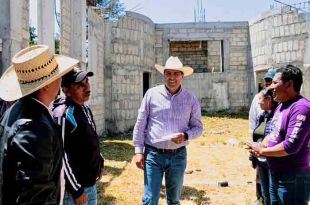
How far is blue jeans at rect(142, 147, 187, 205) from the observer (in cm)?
336

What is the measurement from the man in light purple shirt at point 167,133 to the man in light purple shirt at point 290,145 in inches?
33.4

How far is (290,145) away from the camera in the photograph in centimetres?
263

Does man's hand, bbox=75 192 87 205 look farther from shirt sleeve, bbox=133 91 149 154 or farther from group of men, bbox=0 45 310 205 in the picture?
shirt sleeve, bbox=133 91 149 154

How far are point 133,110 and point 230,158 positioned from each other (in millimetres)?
5413

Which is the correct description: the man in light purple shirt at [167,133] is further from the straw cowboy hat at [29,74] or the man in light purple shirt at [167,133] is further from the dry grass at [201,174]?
the straw cowboy hat at [29,74]

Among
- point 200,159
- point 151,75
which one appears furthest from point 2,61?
point 151,75

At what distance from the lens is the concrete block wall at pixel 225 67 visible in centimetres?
1573

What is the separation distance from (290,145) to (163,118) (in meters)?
1.28

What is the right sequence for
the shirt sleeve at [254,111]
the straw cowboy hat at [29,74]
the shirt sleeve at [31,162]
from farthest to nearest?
the shirt sleeve at [254,111] < the straw cowboy hat at [29,74] < the shirt sleeve at [31,162]

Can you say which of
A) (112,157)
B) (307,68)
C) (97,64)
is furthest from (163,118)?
(307,68)

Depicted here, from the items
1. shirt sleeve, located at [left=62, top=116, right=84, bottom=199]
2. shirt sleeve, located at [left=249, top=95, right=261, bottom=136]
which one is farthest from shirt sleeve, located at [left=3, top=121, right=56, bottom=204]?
shirt sleeve, located at [left=249, top=95, right=261, bottom=136]

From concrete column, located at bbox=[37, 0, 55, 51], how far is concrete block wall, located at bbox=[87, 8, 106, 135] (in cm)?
353

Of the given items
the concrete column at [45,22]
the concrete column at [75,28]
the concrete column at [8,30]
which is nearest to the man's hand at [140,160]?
the concrete column at [8,30]

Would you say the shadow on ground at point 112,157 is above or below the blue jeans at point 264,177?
below
